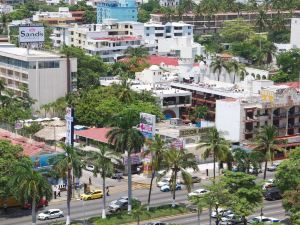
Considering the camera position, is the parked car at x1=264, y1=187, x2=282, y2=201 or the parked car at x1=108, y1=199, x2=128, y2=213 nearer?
the parked car at x1=108, y1=199, x2=128, y2=213

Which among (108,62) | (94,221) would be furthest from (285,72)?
(94,221)

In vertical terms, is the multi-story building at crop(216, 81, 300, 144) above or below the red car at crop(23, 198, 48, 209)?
above

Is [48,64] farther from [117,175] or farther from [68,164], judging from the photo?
[68,164]

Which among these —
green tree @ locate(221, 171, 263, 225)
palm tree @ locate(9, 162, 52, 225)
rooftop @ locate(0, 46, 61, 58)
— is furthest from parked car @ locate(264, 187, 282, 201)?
rooftop @ locate(0, 46, 61, 58)

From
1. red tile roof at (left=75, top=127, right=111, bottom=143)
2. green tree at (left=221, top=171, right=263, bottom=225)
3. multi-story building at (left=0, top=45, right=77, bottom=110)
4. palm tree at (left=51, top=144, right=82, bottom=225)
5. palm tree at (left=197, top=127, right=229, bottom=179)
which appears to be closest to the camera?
green tree at (left=221, top=171, right=263, bottom=225)

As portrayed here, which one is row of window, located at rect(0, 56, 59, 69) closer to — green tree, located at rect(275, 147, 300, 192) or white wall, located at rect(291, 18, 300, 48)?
green tree, located at rect(275, 147, 300, 192)

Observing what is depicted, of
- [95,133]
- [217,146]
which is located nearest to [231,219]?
[217,146]

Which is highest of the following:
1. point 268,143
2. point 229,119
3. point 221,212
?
point 268,143

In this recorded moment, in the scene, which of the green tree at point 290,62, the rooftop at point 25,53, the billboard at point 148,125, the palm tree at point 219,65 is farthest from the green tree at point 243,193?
the green tree at point 290,62
